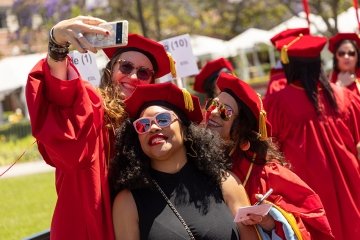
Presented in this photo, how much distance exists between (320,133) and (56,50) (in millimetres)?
3069

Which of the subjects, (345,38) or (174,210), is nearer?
(174,210)

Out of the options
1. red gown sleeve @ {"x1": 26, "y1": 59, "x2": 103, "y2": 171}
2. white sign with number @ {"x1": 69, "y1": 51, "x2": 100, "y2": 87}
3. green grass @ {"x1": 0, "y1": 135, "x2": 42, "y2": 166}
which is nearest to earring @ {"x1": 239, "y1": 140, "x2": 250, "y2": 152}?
red gown sleeve @ {"x1": 26, "y1": 59, "x2": 103, "y2": 171}

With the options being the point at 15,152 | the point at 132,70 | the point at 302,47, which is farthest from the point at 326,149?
the point at 15,152

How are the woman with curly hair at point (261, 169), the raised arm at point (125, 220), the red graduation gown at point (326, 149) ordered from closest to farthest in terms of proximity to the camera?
the raised arm at point (125, 220), the woman with curly hair at point (261, 169), the red graduation gown at point (326, 149)

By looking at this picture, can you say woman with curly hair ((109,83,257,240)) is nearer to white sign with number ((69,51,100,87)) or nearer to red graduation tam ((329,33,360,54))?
white sign with number ((69,51,100,87))

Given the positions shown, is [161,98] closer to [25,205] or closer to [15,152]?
[25,205]

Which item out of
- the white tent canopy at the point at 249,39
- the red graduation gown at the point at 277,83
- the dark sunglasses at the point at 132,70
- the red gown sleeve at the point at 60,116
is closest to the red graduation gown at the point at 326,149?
the red graduation gown at the point at 277,83

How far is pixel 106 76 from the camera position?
401 cm

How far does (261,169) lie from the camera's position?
3.87 meters

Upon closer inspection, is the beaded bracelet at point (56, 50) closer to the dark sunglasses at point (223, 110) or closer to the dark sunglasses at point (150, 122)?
the dark sunglasses at point (150, 122)

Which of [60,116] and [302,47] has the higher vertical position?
[60,116]

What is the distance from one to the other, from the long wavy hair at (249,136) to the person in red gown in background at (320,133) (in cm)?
157

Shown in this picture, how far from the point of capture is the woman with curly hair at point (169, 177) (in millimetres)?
3240

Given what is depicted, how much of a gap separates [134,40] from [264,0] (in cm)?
2246
